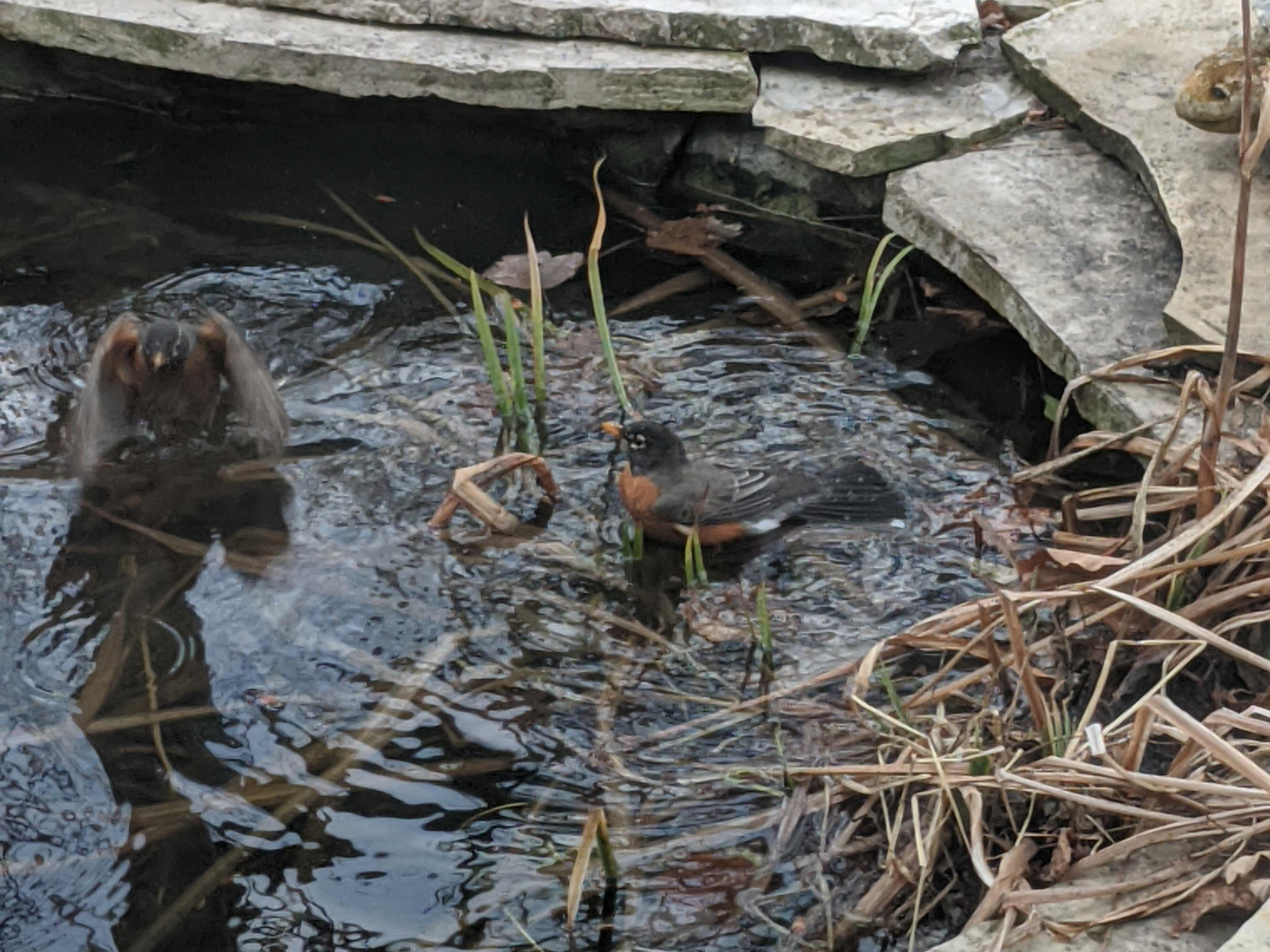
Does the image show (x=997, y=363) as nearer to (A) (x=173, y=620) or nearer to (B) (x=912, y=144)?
(B) (x=912, y=144)

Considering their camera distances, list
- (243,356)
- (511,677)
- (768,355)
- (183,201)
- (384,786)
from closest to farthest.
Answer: (384,786)
(511,677)
(243,356)
(768,355)
(183,201)

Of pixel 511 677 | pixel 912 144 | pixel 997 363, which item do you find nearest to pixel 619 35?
pixel 912 144

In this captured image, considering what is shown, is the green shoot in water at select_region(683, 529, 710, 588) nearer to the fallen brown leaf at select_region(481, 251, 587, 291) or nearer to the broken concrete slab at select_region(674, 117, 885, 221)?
the fallen brown leaf at select_region(481, 251, 587, 291)

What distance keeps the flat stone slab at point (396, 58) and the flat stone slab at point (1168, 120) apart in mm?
1373

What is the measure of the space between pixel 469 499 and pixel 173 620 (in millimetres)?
978

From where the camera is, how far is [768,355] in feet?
18.2

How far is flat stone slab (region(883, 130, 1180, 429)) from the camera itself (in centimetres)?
489

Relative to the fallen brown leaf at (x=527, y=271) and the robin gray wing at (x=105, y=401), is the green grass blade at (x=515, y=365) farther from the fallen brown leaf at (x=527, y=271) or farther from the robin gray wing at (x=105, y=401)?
the robin gray wing at (x=105, y=401)

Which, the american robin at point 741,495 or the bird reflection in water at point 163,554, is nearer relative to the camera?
the bird reflection in water at point 163,554

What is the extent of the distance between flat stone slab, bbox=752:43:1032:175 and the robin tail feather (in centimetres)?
181

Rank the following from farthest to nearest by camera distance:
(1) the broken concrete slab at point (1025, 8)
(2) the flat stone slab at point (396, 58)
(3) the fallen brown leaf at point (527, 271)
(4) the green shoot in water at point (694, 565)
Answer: (1) the broken concrete slab at point (1025, 8) → (2) the flat stone slab at point (396, 58) → (3) the fallen brown leaf at point (527, 271) → (4) the green shoot in water at point (694, 565)

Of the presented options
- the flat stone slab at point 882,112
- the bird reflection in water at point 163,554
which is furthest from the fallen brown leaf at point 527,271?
the bird reflection in water at point 163,554

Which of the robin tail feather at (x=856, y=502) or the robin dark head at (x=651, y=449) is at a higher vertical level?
the robin dark head at (x=651, y=449)

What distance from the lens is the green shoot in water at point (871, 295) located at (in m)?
5.36
